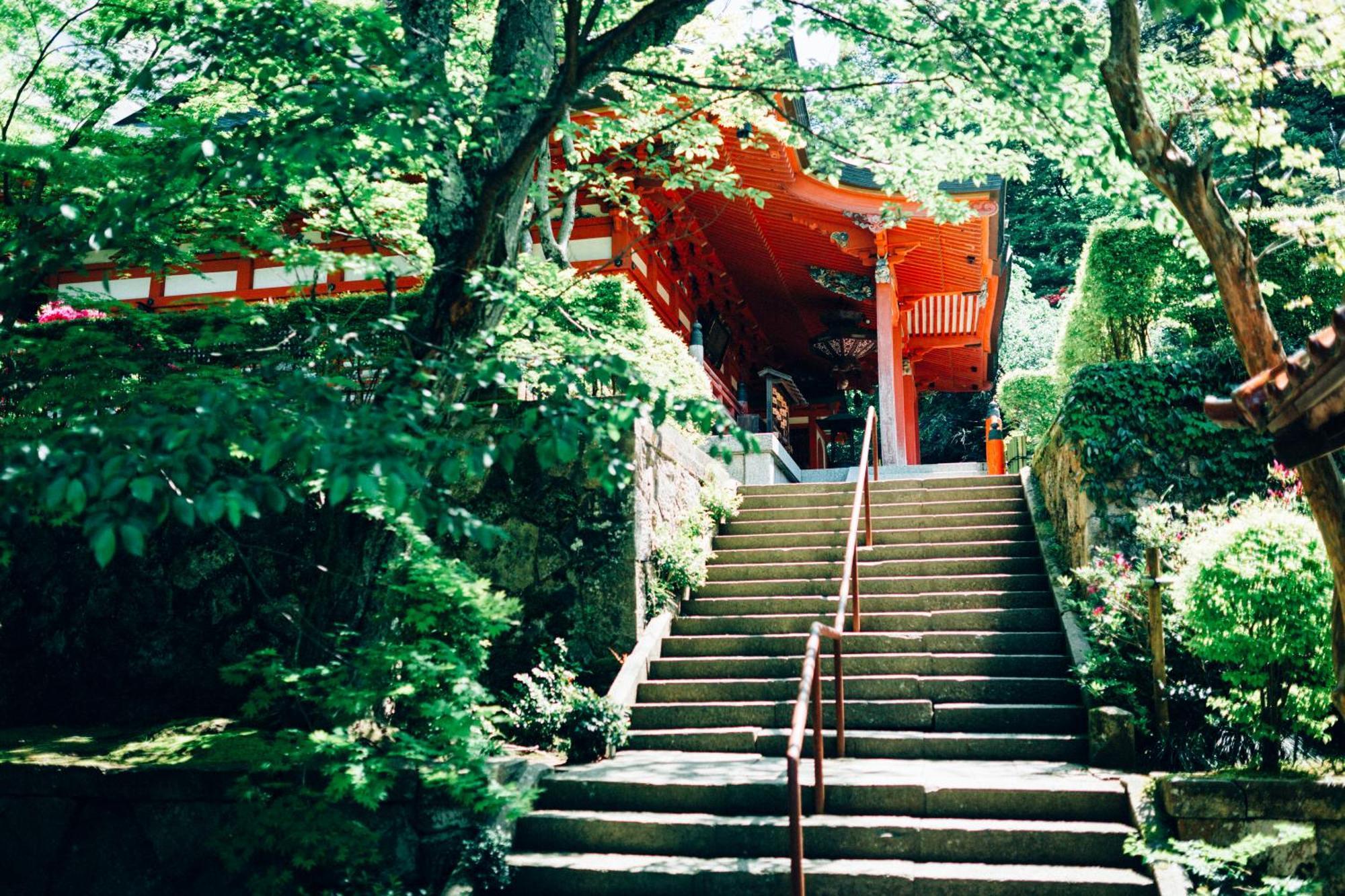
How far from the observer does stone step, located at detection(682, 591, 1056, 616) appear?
7336mm

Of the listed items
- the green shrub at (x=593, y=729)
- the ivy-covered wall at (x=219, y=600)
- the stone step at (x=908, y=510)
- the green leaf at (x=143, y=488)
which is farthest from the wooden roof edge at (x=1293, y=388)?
the stone step at (x=908, y=510)

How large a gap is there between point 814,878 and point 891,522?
4749mm

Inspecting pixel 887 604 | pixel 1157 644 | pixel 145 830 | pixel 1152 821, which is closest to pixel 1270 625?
pixel 1157 644

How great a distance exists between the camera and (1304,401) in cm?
310

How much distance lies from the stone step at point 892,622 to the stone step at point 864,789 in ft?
5.07

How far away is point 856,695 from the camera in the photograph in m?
6.39

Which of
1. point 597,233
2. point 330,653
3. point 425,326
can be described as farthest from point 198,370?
point 597,233

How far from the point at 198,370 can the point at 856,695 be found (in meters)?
4.49

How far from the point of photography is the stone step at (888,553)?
27.0 ft

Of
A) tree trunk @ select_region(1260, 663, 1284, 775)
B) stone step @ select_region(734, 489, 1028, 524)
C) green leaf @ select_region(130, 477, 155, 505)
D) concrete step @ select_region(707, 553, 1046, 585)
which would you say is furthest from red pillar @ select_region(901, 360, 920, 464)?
green leaf @ select_region(130, 477, 155, 505)

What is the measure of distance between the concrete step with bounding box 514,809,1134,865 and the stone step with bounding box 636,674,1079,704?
55.4 inches

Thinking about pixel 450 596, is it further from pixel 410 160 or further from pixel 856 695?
pixel 856 695

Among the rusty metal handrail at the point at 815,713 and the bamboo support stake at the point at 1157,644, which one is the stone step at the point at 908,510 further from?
the bamboo support stake at the point at 1157,644

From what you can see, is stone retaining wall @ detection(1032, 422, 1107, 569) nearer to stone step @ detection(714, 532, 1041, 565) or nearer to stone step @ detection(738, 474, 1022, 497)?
stone step @ detection(714, 532, 1041, 565)
